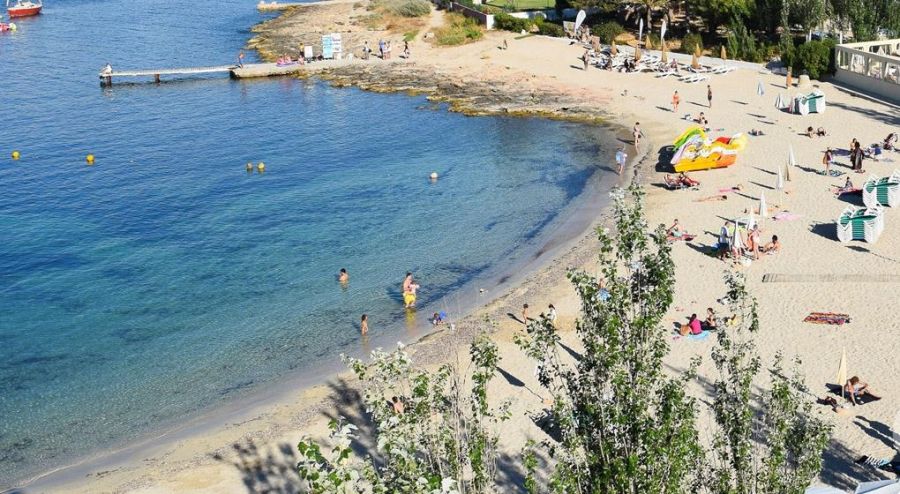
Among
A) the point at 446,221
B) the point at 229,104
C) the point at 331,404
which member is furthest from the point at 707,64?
the point at 331,404

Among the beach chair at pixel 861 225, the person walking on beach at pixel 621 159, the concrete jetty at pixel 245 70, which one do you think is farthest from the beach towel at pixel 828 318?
the concrete jetty at pixel 245 70

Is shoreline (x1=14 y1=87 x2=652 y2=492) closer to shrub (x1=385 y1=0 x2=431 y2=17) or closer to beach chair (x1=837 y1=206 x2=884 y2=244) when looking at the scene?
beach chair (x1=837 y1=206 x2=884 y2=244)

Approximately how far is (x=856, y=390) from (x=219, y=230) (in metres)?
26.1

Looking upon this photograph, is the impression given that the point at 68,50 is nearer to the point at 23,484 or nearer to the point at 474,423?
the point at 23,484

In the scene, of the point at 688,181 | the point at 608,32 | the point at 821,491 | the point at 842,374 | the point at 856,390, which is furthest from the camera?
the point at 608,32

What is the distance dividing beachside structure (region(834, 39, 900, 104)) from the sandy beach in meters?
1.24

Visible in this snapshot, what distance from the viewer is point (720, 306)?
2723 centimetres

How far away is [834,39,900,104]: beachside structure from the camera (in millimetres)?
46625

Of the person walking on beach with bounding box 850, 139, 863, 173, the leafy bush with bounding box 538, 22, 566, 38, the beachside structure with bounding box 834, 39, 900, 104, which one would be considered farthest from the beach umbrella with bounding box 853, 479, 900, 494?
the leafy bush with bounding box 538, 22, 566, 38

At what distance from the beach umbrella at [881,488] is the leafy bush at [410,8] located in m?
68.3

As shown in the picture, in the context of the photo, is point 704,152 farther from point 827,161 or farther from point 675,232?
point 675,232

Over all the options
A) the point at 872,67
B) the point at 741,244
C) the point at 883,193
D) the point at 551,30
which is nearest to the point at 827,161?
the point at 883,193

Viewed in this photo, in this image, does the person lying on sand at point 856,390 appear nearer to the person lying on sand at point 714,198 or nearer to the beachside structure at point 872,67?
the person lying on sand at point 714,198

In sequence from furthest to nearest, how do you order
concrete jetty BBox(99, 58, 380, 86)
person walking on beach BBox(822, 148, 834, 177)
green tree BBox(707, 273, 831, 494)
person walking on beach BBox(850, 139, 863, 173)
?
concrete jetty BBox(99, 58, 380, 86)
person walking on beach BBox(822, 148, 834, 177)
person walking on beach BBox(850, 139, 863, 173)
green tree BBox(707, 273, 831, 494)
